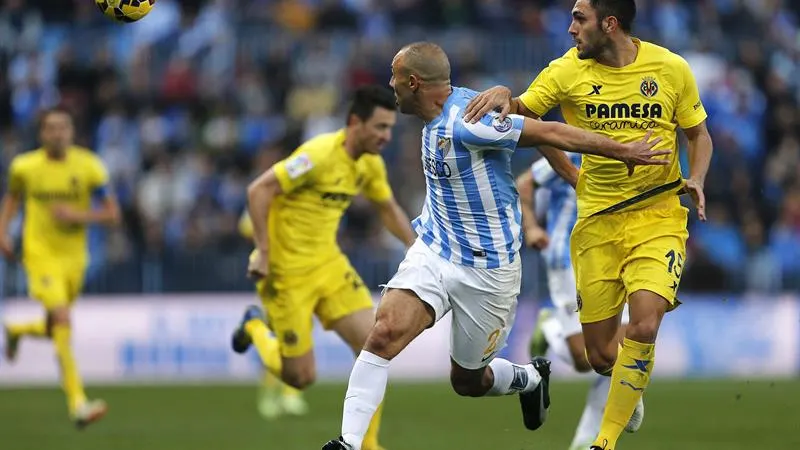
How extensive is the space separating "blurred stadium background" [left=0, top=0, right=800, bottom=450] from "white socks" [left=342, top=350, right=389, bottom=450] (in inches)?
266

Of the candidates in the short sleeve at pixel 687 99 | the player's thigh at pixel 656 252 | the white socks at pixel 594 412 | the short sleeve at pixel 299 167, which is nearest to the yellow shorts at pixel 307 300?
the short sleeve at pixel 299 167

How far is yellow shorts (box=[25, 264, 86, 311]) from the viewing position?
47.0ft

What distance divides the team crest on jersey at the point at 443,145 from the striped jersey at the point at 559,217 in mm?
2856

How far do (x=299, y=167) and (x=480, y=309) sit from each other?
9.79 feet

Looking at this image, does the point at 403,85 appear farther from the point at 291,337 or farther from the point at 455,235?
the point at 291,337

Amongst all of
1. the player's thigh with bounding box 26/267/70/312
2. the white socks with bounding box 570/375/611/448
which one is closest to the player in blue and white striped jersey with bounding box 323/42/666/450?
the white socks with bounding box 570/375/611/448

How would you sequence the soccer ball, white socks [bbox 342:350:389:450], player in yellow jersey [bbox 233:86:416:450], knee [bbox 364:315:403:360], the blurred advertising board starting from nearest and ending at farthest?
white socks [bbox 342:350:389:450], knee [bbox 364:315:403:360], the soccer ball, player in yellow jersey [bbox 233:86:416:450], the blurred advertising board

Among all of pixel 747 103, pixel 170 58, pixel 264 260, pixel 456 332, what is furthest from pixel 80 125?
pixel 456 332

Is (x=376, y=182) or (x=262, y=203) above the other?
(x=376, y=182)

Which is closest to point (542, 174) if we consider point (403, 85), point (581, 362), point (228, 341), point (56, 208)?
point (581, 362)

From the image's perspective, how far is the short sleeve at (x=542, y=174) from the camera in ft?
37.3

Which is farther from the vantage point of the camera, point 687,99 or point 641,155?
point 687,99

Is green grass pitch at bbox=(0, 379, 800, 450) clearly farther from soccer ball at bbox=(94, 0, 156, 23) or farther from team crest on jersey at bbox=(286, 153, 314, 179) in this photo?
soccer ball at bbox=(94, 0, 156, 23)

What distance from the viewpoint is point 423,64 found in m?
8.72
